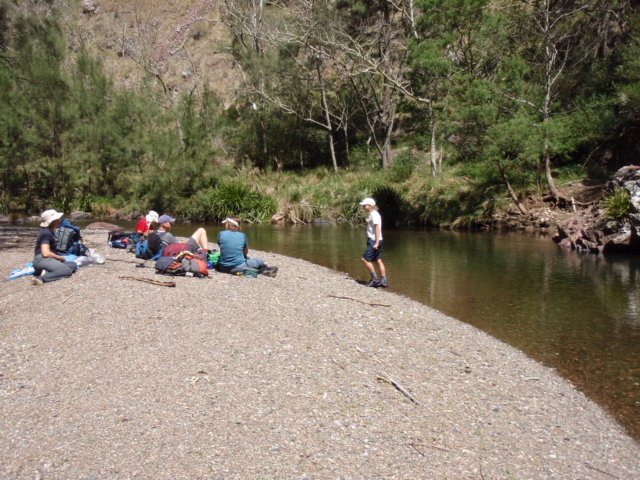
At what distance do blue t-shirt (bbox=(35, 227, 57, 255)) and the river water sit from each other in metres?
7.06

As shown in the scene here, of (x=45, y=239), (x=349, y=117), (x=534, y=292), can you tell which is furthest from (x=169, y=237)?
(x=349, y=117)

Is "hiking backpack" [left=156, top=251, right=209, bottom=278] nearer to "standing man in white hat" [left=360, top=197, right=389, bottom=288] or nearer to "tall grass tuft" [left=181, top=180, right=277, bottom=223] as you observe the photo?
"standing man in white hat" [left=360, top=197, right=389, bottom=288]

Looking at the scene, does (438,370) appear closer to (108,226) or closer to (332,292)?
(332,292)

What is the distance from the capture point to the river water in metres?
7.81

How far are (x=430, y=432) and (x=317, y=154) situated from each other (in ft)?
128

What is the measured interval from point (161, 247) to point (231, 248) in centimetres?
195

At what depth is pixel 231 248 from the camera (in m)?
11.9

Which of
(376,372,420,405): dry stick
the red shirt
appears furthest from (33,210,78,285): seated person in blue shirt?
(376,372,420,405): dry stick

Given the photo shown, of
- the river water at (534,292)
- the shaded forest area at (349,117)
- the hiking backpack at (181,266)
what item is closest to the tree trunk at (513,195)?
the shaded forest area at (349,117)

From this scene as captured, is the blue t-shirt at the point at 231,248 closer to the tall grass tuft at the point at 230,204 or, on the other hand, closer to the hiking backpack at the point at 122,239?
the hiking backpack at the point at 122,239

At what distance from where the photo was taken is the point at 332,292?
36.6ft

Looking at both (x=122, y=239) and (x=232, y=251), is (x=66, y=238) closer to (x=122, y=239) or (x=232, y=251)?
(x=232, y=251)

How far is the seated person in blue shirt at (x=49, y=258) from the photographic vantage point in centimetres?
1066

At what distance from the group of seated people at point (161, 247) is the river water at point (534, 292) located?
3.49m
